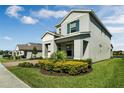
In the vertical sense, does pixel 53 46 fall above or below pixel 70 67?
above

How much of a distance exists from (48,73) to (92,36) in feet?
30.7

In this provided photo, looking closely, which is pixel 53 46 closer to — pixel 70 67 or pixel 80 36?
pixel 80 36

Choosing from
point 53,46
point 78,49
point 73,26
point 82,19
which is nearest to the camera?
point 78,49

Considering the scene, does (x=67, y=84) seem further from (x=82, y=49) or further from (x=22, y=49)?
(x=22, y=49)

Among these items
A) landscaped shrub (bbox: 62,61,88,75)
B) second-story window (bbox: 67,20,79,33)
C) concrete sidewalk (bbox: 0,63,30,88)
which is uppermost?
second-story window (bbox: 67,20,79,33)

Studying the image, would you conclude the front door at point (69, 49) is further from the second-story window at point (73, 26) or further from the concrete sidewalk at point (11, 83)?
the concrete sidewalk at point (11, 83)

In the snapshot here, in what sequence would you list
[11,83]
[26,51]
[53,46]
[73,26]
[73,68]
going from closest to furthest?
[11,83] → [73,68] → [73,26] → [53,46] → [26,51]

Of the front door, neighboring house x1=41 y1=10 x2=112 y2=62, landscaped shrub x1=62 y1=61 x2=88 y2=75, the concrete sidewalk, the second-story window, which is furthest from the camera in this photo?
the front door

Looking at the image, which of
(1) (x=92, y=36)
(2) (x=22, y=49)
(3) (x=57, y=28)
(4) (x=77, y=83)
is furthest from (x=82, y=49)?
(2) (x=22, y=49)

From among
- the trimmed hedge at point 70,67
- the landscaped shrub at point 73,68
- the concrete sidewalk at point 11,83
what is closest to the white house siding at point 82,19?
the trimmed hedge at point 70,67

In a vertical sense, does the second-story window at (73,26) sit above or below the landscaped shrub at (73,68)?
above

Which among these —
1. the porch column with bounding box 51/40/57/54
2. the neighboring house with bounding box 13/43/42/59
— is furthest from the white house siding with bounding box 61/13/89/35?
the neighboring house with bounding box 13/43/42/59

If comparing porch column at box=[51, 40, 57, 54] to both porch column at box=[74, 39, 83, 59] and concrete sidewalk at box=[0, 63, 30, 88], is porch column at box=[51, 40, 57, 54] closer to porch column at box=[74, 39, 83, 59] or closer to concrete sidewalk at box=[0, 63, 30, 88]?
porch column at box=[74, 39, 83, 59]

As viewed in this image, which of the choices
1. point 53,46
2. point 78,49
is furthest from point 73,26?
point 78,49
